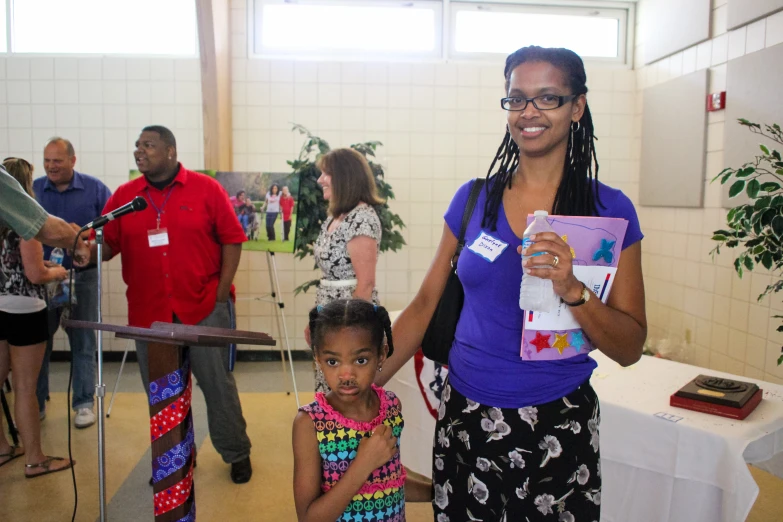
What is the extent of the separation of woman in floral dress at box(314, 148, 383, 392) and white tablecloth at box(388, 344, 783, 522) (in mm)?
1180

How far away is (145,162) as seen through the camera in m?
3.05

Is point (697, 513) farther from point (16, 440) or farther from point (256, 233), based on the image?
point (16, 440)

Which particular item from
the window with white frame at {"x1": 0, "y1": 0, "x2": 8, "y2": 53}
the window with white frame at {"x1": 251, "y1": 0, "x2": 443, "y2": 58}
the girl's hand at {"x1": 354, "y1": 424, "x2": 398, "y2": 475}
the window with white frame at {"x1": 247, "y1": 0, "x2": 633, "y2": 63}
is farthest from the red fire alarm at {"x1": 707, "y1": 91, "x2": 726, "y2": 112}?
the window with white frame at {"x1": 0, "y1": 0, "x2": 8, "y2": 53}

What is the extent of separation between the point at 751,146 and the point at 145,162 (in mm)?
3506

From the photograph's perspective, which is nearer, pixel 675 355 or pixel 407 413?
pixel 407 413

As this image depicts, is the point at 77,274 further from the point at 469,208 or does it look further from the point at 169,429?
the point at 469,208

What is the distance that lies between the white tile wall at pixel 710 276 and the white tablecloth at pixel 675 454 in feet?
5.66

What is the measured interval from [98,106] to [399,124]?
2550mm

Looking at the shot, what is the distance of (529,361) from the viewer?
1279 mm

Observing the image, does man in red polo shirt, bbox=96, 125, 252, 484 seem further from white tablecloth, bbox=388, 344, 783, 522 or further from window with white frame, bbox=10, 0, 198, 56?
window with white frame, bbox=10, 0, 198, 56

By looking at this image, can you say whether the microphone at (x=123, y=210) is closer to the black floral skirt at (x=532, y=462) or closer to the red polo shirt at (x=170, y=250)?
the red polo shirt at (x=170, y=250)

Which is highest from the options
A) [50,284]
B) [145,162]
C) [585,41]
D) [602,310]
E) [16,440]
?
[585,41]

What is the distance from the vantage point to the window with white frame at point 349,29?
5422 millimetres

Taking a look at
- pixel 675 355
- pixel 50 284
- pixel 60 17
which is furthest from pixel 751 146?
pixel 60 17
